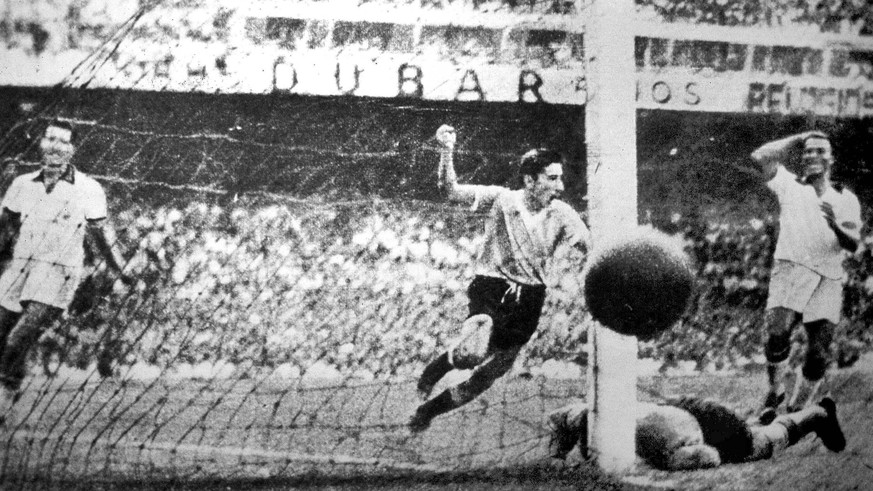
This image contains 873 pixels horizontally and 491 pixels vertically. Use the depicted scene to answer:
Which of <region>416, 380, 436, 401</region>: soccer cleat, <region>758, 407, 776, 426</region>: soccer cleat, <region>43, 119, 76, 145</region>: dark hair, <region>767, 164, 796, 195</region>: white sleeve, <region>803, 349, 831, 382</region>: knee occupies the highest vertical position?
<region>43, 119, 76, 145</region>: dark hair

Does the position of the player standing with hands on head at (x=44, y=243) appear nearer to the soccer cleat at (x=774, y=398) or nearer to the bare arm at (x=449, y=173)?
the bare arm at (x=449, y=173)

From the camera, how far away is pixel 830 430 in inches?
112

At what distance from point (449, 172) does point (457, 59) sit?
1.40 feet

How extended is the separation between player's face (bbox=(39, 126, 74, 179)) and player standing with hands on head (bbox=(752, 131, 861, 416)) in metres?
2.63

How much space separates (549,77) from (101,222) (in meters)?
1.73

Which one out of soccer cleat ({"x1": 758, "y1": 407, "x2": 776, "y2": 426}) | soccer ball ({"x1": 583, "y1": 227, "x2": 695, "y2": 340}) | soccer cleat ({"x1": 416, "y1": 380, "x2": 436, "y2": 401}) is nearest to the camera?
soccer cleat ({"x1": 416, "y1": 380, "x2": 436, "y2": 401})

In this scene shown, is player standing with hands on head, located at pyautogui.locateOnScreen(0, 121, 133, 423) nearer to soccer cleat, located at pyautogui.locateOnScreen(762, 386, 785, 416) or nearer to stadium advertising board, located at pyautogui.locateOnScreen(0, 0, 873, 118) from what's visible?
stadium advertising board, located at pyautogui.locateOnScreen(0, 0, 873, 118)

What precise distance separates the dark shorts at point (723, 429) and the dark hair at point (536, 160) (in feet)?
3.62

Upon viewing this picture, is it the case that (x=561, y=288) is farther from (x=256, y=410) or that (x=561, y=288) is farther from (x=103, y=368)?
(x=103, y=368)

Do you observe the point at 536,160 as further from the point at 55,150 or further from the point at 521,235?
the point at 55,150

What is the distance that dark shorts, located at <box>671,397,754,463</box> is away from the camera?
277 cm

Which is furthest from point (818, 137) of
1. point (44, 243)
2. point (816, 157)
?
point (44, 243)

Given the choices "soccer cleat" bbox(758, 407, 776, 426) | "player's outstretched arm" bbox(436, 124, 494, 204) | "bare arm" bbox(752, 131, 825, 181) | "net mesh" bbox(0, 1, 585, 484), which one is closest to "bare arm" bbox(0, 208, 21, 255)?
"net mesh" bbox(0, 1, 585, 484)

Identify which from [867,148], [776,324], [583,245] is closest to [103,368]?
[583,245]
